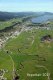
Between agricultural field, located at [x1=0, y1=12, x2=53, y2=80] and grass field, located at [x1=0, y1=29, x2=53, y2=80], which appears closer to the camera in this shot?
agricultural field, located at [x1=0, y1=12, x2=53, y2=80]

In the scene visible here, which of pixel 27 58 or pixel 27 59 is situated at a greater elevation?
pixel 27 59

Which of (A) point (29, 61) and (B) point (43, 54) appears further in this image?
(B) point (43, 54)

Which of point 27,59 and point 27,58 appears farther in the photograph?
point 27,58

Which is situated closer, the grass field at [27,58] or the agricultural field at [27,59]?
the agricultural field at [27,59]

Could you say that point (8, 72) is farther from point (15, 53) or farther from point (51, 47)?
point (51, 47)

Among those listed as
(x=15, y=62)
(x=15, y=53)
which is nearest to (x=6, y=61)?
(x=15, y=62)

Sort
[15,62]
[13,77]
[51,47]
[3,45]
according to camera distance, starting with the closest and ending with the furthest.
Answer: [13,77] < [15,62] < [51,47] < [3,45]

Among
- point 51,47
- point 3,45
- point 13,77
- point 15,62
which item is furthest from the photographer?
point 3,45

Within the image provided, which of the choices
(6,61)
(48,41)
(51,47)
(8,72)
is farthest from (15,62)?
(48,41)
